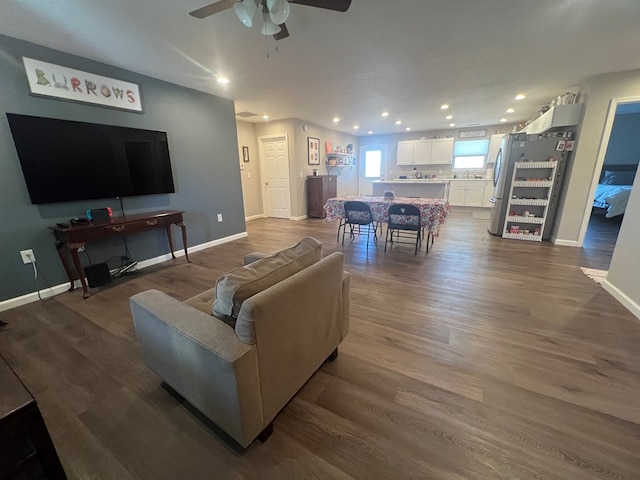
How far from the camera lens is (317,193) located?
21.8 feet

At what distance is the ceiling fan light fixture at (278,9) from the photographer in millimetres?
1586

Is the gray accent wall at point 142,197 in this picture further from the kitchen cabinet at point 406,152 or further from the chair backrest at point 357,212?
the kitchen cabinet at point 406,152

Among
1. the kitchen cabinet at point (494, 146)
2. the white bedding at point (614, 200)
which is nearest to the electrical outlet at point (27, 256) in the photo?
the white bedding at point (614, 200)

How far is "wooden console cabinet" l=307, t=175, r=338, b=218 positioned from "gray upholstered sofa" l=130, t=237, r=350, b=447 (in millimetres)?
5327

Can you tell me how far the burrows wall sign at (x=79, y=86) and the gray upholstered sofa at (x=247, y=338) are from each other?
276 centimetres

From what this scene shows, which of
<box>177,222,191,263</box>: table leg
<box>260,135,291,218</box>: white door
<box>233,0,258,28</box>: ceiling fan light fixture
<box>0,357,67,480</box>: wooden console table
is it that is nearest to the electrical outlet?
<box>177,222,191,263</box>: table leg

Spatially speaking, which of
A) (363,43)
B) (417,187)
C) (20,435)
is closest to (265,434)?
(20,435)

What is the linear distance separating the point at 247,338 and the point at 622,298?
11.1ft

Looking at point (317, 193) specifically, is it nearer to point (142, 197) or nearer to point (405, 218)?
point (405, 218)

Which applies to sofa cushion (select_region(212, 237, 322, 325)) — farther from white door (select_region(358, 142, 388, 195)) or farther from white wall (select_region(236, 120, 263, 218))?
white door (select_region(358, 142, 388, 195))

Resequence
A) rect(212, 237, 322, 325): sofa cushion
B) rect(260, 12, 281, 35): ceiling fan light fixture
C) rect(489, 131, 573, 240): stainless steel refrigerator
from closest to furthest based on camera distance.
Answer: rect(212, 237, 322, 325): sofa cushion → rect(260, 12, 281, 35): ceiling fan light fixture → rect(489, 131, 573, 240): stainless steel refrigerator

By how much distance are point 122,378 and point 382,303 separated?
6.62ft

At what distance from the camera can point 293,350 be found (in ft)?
4.02

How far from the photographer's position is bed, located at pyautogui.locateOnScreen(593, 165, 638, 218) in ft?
16.9
